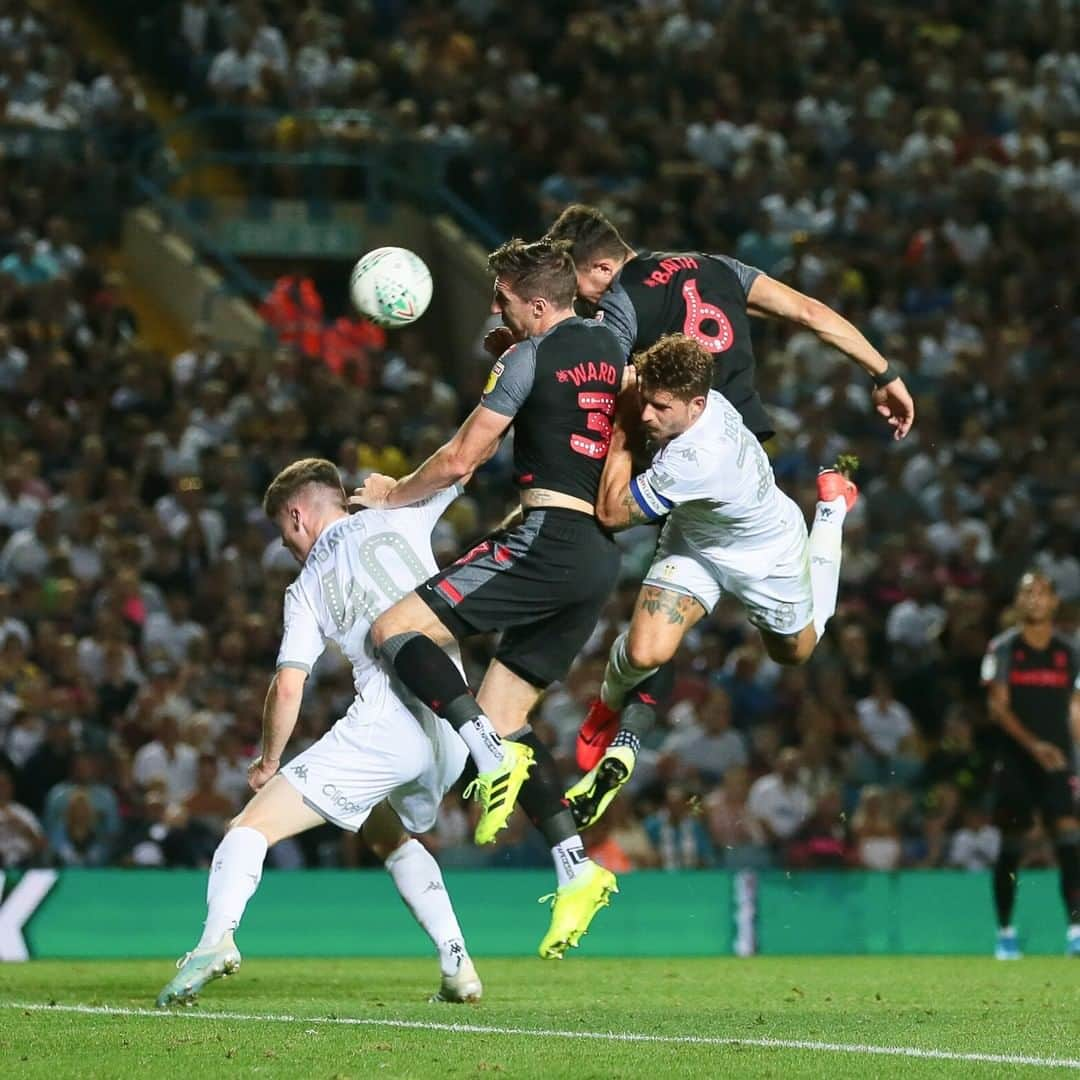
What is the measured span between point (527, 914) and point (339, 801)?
19.7 ft

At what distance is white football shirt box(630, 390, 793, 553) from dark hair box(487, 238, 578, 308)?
759 mm

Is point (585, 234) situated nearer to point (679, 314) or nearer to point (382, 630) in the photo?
point (679, 314)

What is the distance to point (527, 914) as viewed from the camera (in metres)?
14.0

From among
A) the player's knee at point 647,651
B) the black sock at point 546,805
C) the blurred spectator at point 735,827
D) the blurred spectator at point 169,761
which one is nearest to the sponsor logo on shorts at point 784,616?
the player's knee at point 647,651

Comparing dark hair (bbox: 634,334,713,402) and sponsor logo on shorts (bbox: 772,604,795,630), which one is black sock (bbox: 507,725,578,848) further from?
dark hair (bbox: 634,334,713,402)

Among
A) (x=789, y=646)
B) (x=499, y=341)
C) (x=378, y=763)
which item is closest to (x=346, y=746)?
(x=378, y=763)

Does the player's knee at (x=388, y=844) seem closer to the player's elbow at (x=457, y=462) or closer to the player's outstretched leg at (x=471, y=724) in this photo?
the player's outstretched leg at (x=471, y=724)

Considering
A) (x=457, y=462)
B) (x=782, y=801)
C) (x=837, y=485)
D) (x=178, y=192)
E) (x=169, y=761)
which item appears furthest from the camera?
(x=178, y=192)

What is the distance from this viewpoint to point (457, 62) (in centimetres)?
2145

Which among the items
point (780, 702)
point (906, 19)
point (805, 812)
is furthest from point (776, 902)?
point (906, 19)

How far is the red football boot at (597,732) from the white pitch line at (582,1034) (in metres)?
→ 1.98

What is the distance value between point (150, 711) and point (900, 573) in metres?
6.04

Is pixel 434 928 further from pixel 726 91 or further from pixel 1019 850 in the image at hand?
pixel 726 91

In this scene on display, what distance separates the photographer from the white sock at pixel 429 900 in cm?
862
